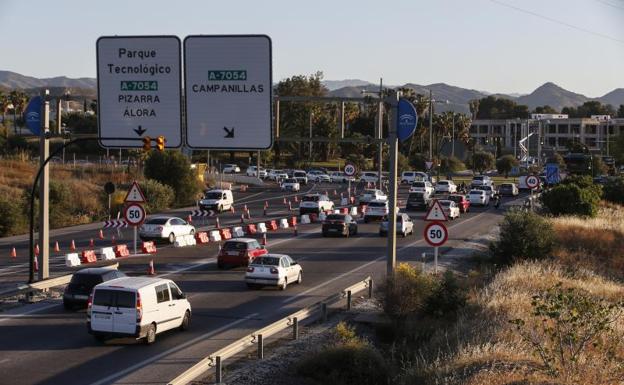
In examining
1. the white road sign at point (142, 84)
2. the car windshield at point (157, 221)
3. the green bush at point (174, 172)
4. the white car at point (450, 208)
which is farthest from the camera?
the green bush at point (174, 172)

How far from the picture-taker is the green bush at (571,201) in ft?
186

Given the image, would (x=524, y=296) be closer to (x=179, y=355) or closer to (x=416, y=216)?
(x=179, y=355)

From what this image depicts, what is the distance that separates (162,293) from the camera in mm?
20734

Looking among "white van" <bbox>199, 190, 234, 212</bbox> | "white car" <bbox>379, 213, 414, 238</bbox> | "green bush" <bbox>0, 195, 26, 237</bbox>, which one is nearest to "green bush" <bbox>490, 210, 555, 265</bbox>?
"white car" <bbox>379, 213, 414, 238</bbox>

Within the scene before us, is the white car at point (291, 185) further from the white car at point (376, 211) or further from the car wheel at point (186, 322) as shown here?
the car wheel at point (186, 322)

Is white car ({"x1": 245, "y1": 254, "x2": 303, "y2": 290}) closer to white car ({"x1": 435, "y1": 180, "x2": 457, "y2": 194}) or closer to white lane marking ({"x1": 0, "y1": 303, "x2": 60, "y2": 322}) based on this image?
white lane marking ({"x1": 0, "y1": 303, "x2": 60, "y2": 322})

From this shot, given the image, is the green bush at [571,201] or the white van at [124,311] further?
the green bush at [571,201]

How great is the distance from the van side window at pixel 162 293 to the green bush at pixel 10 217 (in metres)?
30.3

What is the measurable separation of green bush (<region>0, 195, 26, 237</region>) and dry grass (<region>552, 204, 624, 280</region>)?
29.9 m

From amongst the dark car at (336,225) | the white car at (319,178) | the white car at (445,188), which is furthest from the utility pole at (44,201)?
the white car at (319,178)

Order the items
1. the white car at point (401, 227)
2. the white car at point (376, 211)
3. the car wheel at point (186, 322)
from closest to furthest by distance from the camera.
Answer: the car wheel at point (186, 322) → the white car at point (401, 227) → the white car at point (376, 211)

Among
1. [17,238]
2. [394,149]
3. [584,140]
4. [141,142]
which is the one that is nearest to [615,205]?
[17,238]

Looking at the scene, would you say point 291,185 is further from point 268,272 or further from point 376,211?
point 268,272

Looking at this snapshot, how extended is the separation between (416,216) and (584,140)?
13923 centimetres
